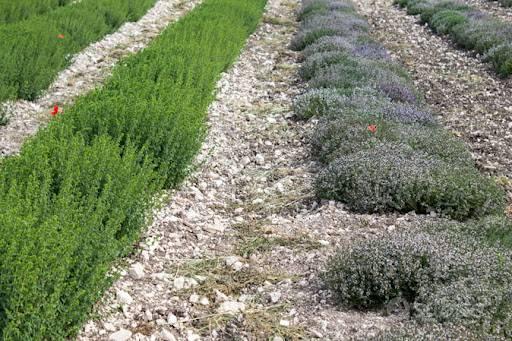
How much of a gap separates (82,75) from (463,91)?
611 centimetres

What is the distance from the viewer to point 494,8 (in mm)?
18734

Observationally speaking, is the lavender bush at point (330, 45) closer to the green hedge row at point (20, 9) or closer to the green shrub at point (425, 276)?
the green hedge row at point (20, 9)

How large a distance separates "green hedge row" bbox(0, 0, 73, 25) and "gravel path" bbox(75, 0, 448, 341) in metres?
5.56

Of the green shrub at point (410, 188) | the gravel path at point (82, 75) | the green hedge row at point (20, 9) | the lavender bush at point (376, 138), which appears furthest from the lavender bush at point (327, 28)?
the green shrub at point (410, 188)

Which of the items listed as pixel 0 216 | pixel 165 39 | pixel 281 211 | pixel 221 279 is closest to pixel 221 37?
pixel 165 39

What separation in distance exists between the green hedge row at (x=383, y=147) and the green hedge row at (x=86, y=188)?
1465 mm

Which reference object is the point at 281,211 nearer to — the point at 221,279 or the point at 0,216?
A: the point at 221,279

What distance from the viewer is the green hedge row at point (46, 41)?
330 inches

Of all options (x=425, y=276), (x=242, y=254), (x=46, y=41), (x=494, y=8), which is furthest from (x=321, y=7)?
(x=425, y=276)

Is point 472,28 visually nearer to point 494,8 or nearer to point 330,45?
point 330,45

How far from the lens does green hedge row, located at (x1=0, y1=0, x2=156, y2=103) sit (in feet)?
27.5

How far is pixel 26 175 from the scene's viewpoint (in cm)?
443

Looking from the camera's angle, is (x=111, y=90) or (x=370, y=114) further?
(x=370, y=114)

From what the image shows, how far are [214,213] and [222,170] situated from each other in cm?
110
